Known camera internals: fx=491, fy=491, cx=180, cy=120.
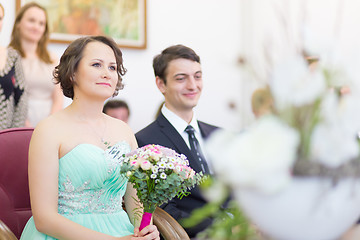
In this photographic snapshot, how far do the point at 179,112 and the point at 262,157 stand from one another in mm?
2183

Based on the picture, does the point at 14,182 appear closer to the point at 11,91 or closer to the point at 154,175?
the point at 154,175

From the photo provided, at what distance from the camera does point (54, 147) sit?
2.19m

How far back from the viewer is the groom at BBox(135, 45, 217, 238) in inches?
117

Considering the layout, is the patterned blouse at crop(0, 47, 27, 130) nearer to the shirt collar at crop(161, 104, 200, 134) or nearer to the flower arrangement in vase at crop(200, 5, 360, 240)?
the shirt collar at crop(161, 104, 200, 134)

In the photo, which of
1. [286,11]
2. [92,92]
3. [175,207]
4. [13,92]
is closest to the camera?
[286,11]

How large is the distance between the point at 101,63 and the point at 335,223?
5.22ft

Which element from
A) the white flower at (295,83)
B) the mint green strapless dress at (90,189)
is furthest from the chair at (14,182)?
the white flower at (295,83)

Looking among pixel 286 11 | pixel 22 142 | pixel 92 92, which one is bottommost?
pixel 22 142

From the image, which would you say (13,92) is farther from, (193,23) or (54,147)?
(193,23)

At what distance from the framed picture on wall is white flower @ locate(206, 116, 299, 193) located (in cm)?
405

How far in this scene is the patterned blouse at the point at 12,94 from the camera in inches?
135

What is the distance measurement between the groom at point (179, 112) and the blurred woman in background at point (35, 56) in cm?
119

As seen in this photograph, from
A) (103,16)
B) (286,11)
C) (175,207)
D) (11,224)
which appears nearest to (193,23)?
(103,16)

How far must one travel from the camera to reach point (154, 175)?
1987 mm
